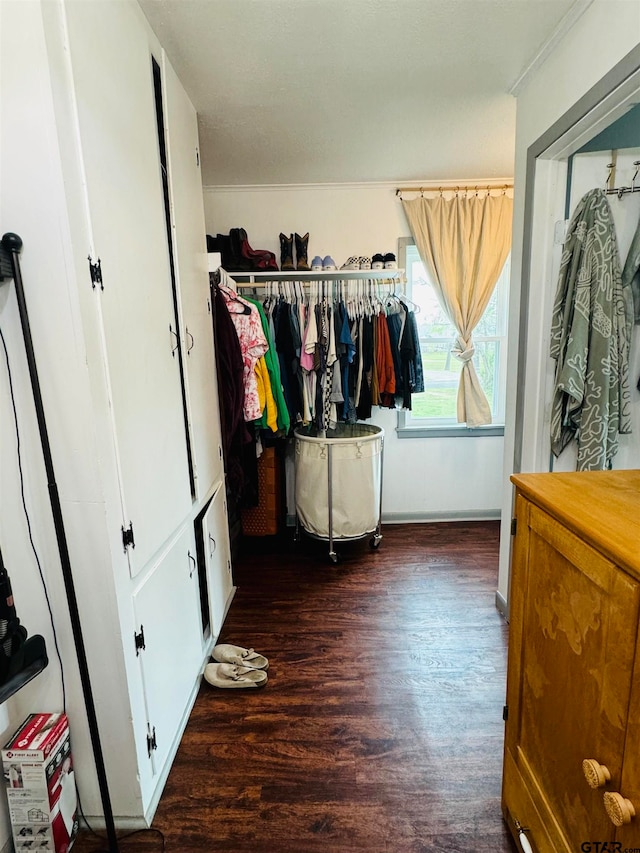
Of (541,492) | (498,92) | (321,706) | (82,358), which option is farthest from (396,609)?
(498,92)

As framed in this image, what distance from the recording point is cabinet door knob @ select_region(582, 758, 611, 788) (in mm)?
768

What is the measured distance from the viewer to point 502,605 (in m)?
2.25

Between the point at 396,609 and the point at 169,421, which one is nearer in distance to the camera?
the point at 169,421

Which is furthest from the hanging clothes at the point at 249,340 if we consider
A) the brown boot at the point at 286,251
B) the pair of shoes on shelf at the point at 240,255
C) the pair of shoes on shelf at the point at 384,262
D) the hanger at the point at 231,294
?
the pair of shoes on shelf at the point at 384,262

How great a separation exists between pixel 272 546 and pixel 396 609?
111cm

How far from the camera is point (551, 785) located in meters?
0.99

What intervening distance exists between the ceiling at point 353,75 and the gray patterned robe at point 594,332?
71cm

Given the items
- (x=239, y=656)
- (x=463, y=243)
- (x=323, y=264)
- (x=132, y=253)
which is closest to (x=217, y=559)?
(x=239, y=656)

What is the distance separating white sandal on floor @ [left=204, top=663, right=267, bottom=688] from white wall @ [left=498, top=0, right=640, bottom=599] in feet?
4.32

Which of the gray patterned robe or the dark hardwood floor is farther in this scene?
the gray patterned robe

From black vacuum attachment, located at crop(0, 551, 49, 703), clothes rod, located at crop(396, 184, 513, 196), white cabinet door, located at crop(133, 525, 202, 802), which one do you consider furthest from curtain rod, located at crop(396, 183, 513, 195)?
black vacuum attachment, located at crop(0, 551, 49, 703)

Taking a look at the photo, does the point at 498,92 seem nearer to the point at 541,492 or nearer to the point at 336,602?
the point at 541,492

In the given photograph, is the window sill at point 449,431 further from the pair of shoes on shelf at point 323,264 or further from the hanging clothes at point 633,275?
the hanging clothes at point 633,275

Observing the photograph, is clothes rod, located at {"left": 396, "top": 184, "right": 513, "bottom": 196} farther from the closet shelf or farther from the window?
the closet shelf
